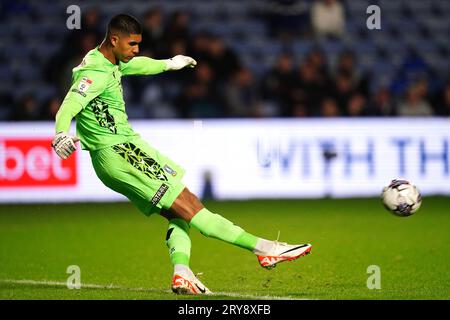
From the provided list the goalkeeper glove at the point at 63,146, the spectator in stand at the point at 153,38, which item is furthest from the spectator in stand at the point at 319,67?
the goalkeeper glove at the point at 63,146

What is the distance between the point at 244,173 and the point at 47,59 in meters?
4.63

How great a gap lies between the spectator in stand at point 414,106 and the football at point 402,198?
715 centimetres

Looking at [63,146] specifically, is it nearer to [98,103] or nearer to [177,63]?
[98,103]

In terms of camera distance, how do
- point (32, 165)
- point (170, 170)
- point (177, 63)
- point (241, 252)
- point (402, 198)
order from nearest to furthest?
point (170, 170) → point (177, 63) → point (402, 198) → point (241, 252) → point (32, 165)

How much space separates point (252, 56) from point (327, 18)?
1412 millimetres

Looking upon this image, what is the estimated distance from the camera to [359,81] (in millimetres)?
15617

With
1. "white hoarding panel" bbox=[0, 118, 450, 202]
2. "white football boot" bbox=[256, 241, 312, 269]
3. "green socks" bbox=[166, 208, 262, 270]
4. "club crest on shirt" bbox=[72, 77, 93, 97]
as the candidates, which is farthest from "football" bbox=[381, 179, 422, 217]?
"white hoarding panel" bbox=[0, 118, 450, 202]

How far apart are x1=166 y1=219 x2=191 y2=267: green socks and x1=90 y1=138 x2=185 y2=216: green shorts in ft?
0.76

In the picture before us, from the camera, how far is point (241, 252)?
32.1 ft

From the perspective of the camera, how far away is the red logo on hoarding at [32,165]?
13.6m

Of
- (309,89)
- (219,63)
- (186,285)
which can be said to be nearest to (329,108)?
(309,89)

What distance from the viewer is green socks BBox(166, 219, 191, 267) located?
7.01m
